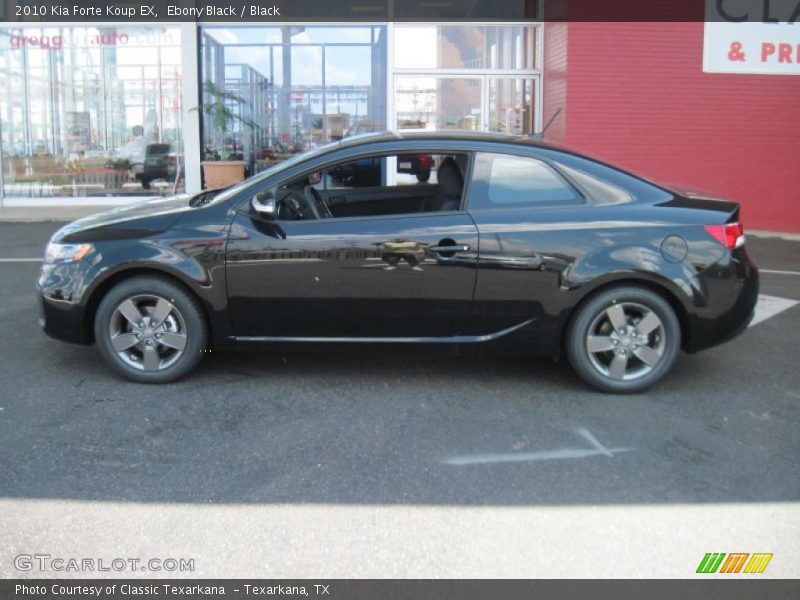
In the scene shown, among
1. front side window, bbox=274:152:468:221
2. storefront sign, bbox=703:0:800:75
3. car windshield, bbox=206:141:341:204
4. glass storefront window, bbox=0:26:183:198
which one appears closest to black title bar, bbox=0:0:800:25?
glass storefront window, bbox=0:26:183:198

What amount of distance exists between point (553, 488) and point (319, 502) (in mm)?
1073

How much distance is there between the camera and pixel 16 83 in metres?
15.8

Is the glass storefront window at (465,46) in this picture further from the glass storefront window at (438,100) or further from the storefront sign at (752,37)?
the storefront sign at (752,37)

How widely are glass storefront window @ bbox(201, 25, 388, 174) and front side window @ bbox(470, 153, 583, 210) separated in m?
10.3

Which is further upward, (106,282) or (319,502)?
(106,282)

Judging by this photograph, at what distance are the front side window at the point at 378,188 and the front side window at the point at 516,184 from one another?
0.40 ft

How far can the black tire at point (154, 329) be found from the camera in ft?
16.7

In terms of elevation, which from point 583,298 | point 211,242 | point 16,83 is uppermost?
point 16,83

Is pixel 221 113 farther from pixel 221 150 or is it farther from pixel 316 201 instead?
pixel 316 201

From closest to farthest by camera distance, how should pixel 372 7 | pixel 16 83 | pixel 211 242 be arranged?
pixel 211 242 → pixel 372 7 → pixel 16 83

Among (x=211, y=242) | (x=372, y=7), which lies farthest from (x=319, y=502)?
(x=372, y=7)

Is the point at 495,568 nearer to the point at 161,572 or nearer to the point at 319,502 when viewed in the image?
the point at 319,502

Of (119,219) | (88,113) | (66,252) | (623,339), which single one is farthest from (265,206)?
(88,113)

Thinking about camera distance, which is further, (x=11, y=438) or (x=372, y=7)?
(x=372, y=7)
